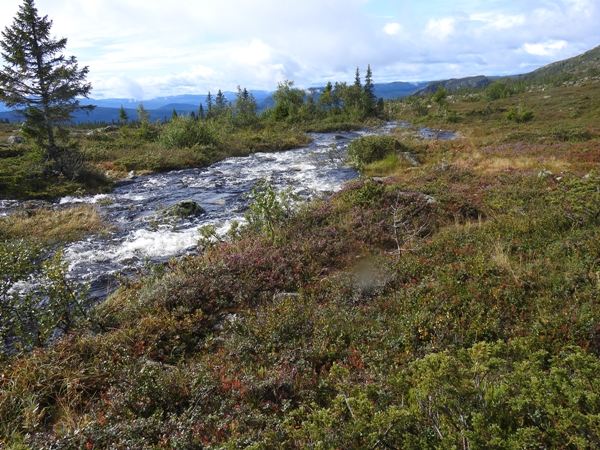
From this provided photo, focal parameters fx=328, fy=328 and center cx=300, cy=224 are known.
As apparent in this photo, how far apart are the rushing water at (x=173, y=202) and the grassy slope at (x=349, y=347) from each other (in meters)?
2.04

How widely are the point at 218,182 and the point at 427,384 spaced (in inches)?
727

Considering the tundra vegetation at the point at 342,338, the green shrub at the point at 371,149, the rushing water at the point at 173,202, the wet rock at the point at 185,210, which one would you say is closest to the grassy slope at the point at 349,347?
the tundra vegetation at the point at 342,338

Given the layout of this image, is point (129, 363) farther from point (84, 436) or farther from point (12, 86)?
point (12, 86)

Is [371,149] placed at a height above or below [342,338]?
above

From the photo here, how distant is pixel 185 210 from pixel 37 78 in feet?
44.2

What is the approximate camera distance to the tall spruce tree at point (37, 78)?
59.2ft

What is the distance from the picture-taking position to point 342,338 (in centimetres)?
521

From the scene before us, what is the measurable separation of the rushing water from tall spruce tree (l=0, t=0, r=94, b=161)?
5.58 m

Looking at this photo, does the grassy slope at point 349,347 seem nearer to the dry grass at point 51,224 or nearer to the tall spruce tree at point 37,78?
the dry grass at point 51,224

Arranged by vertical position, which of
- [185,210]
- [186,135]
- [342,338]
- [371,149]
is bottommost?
[342,338]

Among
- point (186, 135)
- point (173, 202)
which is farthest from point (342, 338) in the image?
point (186, 135)

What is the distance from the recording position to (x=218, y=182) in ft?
65.3

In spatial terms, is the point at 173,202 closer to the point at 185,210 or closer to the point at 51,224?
the point at 185,210

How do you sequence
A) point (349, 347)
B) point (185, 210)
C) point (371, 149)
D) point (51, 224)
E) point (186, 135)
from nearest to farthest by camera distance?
point (349, 347)
point (51, 224)
point (185, 210)
point (371, 149)
point (186, 135)
